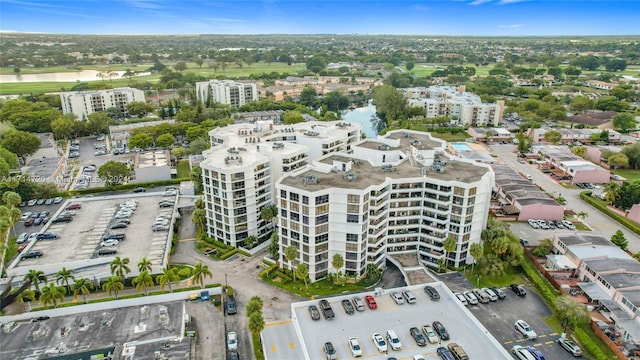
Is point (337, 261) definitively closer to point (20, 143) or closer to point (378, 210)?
point (378, 210)

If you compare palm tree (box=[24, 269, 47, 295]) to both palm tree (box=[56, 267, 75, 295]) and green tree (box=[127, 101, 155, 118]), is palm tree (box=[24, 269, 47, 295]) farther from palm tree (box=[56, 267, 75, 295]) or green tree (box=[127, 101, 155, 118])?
green tree (box=[127, 101, 155, 118])

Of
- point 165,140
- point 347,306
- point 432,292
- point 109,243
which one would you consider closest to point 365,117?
point 165,140

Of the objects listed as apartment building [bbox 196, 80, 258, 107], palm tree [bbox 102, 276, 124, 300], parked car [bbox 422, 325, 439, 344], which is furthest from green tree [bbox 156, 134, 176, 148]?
parked car [bbox 422, 325, 439, 344]

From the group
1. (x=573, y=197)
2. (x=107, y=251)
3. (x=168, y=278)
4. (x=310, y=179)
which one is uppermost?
(x=310, y=179)

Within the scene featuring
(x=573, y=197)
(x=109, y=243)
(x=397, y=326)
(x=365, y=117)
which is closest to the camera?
(x=397, y=326)

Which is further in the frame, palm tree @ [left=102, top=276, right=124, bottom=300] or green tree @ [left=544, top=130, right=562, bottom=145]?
green tree @ [left=544, top=130, right=562, bottom=145]

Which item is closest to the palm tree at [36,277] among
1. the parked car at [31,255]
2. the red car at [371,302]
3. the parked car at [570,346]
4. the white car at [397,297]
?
the parked car at [31,255]
